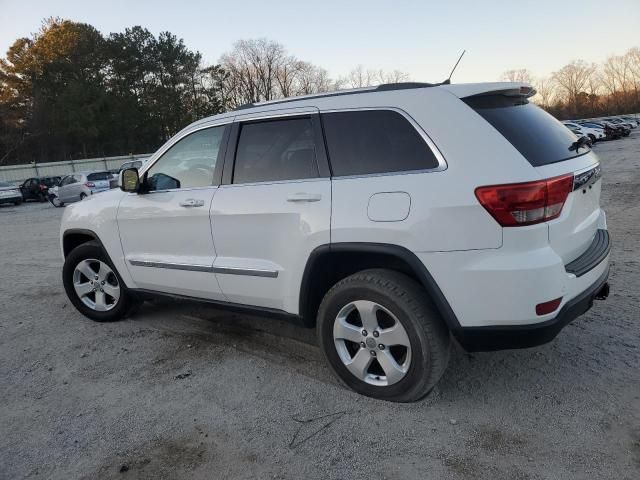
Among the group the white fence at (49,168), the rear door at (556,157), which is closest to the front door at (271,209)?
the rear door at (556,157)

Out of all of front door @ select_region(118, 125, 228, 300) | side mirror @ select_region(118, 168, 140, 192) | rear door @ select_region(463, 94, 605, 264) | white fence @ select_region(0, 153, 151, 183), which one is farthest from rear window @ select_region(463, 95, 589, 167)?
white fence @ select_region(0, 153, 151, 183)

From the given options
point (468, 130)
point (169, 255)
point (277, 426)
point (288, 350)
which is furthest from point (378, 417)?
point (169, 255)

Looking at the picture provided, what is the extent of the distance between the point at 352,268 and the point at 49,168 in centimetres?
4053

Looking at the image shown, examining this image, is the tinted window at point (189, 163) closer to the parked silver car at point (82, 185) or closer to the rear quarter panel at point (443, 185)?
the rear quarter panel at point (443, 185)

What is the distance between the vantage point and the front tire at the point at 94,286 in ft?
15.5

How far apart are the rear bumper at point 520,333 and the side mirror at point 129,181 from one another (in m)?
2.87

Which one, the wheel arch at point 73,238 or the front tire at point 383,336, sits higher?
the wheel arch at point 73,238

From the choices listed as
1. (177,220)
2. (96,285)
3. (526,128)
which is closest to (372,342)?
(526,128)

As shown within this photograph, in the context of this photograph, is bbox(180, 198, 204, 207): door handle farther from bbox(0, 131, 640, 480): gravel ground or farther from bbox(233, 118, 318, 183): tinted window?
bbox(0, 131, 640, 480): gravel ground

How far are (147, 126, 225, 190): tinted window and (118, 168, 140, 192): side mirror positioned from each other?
99 millimetres

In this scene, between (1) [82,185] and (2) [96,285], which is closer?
(2) [96,285]

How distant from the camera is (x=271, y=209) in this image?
3.28 m

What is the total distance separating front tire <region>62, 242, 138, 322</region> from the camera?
473cm

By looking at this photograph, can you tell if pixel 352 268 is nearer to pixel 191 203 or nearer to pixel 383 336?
pixel 383 336
